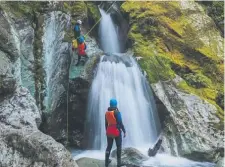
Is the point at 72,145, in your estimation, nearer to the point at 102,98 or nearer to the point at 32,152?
the point at 102,98

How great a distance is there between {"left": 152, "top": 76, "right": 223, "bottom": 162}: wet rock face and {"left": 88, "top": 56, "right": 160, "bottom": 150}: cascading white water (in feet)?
1.70

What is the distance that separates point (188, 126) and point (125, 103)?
2.45 metres

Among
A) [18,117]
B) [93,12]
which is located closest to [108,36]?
[93,12]

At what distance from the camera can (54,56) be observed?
1411 cm

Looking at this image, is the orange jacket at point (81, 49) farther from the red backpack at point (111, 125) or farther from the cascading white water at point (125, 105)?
the red backpack at point (111, 125)

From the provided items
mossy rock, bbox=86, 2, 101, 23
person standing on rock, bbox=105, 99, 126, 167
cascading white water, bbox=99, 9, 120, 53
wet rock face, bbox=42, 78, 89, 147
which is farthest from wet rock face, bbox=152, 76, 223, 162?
mossy rock, bbox=86, 2, 101, 23

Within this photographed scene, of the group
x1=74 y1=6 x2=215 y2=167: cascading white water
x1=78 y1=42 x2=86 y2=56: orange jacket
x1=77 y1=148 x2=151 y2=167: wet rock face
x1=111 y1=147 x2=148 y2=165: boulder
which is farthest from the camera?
x1=78 y1=42 x2=86 y2=56: orange jacket

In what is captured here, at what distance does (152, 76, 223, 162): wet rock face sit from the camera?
521 inches

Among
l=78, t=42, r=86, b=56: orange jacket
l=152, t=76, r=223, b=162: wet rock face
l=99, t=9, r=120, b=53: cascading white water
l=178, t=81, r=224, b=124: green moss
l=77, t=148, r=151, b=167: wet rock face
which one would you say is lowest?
l=77, t=148, r=151, b=167: wet rock face

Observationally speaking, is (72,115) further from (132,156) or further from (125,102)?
(132,156)

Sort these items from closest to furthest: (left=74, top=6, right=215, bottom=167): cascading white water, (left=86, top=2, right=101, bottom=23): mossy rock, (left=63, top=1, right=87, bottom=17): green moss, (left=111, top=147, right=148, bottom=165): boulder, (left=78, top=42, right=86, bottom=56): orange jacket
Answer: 1. (left=111, top=147, right=148, bottom=165): boulder
2. (left=74, top=6, right=215, bottom=167): cascading white water
3. (left=78, top=42, right=86, bottom=56): orange jacket
4. (left=63, top=1, right=87, bottom=17): green moss
5. (left=86, top=2, right=101, bottom=23): mossy rock

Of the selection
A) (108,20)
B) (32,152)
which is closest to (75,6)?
(108,20)

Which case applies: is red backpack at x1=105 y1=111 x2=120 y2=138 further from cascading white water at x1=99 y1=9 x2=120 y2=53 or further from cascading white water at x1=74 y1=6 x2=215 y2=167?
cascading white water at x1=99 y1=9 x2=120 y2=53

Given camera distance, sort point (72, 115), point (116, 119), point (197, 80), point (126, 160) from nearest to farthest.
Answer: point (116, 119) < point (126, 160) < point (72, 115) < point (197, 80)
